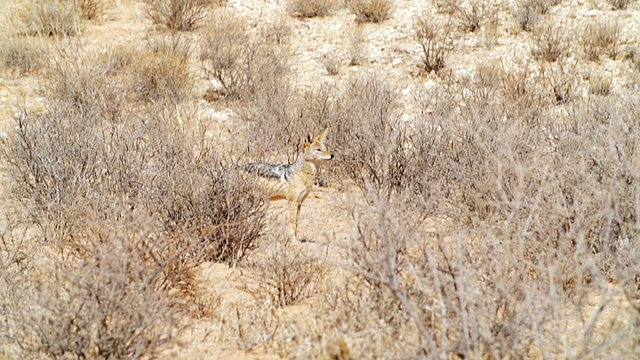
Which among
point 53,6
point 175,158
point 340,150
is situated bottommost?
point 340,150

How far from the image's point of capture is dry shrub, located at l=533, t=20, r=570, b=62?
31.8ft

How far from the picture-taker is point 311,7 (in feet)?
38.7

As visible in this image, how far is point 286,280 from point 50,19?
9036mm

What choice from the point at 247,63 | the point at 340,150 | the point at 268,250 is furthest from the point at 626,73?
the point at 268,250

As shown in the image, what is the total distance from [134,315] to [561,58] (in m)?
8.38

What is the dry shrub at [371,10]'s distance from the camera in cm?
1135

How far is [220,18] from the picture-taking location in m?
11.8

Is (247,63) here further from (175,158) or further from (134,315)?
(134,315)

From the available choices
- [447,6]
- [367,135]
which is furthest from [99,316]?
[447,6]

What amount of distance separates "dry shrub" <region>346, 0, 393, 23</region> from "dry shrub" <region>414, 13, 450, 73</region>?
61 cm

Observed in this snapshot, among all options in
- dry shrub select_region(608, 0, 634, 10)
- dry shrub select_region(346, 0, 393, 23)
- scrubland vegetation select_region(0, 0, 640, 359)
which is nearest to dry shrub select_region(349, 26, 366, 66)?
scrubland vegetation select_region(0, 0, 640, 359)

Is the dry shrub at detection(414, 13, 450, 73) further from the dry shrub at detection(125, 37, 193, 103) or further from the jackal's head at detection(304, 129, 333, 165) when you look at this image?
the jackal's head at detection(304, 129, 333, 165)

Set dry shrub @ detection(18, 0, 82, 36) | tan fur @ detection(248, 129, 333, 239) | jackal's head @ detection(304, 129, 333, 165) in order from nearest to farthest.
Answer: tan fur @ detection(248, 129, 333, 239) → jackal's head @ detection(304, 129, 333, 165) → dry shrub @ detection(18, 0, 82, 36)

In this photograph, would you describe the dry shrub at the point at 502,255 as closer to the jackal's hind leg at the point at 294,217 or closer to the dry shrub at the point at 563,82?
the jackal's hind leg at the point at 294,217
